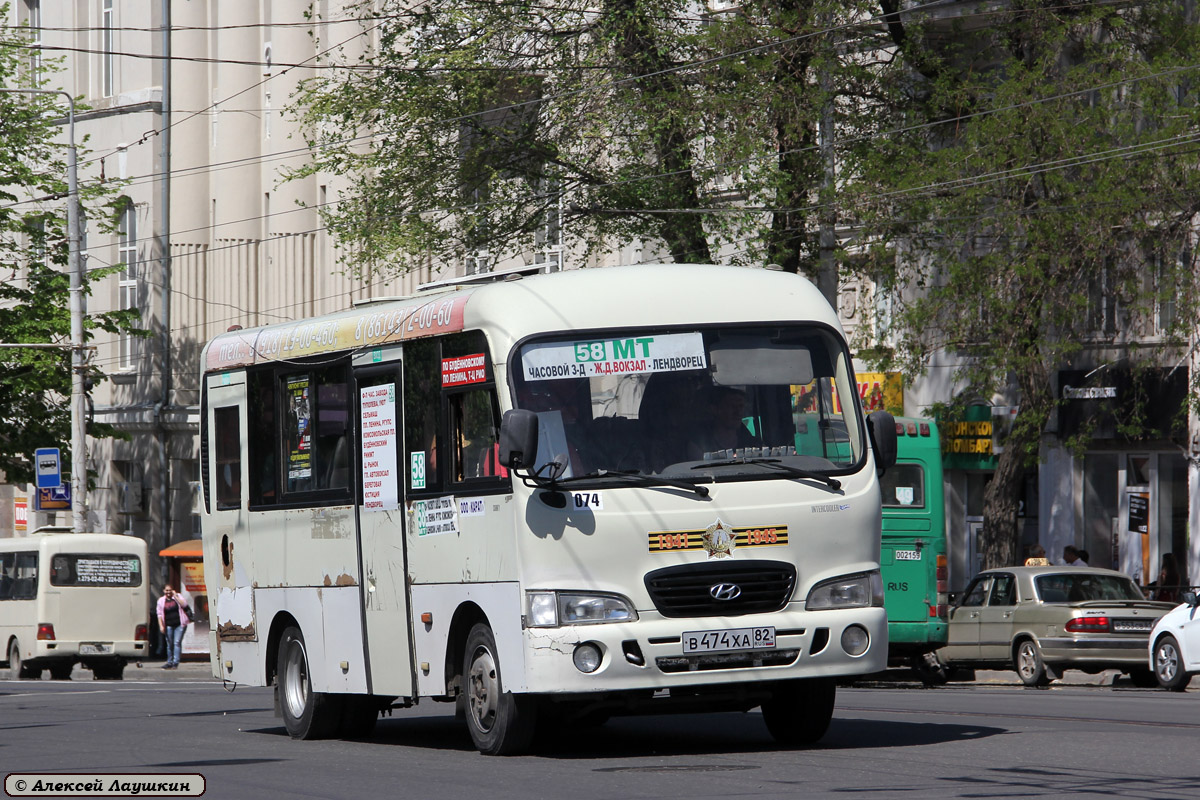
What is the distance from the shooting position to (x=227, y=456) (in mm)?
15727

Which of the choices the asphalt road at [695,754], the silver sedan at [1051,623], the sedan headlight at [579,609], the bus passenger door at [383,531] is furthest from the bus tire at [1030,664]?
the sedan headlight at [579,609]

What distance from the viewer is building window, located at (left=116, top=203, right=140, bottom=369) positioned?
48188mm

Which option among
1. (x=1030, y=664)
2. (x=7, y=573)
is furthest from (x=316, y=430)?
(x=7, y=573)

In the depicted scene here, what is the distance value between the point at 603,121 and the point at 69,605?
537 inches

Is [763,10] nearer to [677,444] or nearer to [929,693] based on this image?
[929,693]

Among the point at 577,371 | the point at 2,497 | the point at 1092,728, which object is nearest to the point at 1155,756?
the point at 1092,728

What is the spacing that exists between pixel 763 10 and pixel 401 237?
5994mm

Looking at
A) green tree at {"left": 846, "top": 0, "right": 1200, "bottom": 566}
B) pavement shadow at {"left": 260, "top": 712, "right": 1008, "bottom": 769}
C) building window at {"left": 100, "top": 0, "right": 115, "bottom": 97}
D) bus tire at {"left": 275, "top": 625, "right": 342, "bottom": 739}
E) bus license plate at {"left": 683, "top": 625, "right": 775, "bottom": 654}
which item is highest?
building window at {"left": 100, "top": 0, "right": 115, "bottom": 97}

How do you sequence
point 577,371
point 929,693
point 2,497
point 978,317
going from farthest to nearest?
point 2,497 < point 978,317 < point 929,693 < point 577,371

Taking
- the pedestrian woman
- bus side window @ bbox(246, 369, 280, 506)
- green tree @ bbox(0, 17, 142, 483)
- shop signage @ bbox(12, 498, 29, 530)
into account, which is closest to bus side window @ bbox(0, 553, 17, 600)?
the pedestrian woman

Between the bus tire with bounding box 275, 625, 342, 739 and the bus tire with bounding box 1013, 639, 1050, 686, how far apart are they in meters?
10.9

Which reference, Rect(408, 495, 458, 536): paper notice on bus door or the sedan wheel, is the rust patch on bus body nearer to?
Rect(408, 495, 458, 536): paper notice on bus door

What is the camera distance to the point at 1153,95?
26047 millimetres

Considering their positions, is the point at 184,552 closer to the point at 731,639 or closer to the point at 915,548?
the point at 915,548
